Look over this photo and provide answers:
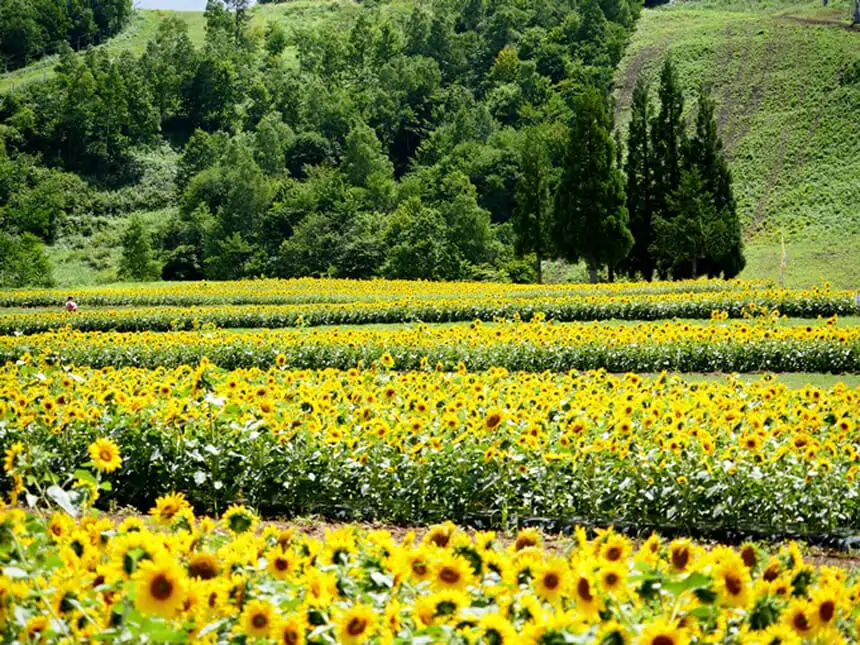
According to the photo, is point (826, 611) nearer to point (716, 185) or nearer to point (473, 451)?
point (473, 451)

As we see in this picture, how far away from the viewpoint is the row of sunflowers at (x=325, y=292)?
27.5m

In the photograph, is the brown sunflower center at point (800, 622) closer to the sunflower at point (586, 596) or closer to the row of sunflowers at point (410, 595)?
the row of sunflowers at point (410, 595)

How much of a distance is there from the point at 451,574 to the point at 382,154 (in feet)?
300

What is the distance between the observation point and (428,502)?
7.85 metres

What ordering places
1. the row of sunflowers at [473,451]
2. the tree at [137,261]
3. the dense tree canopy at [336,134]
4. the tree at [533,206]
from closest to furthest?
the row of sunflowers at [473,451] < the tree at [533,206] < the dense tree canopy at [336,134] < the tree at [137,261]

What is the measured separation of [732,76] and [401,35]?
58435 millimetres

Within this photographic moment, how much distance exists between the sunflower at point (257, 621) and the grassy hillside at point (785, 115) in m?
39.2

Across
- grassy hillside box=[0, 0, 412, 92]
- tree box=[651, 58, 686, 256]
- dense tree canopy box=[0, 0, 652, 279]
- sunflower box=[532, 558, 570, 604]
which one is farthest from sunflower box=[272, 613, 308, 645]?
grassy hillside box=[0, 0, 412, 92]

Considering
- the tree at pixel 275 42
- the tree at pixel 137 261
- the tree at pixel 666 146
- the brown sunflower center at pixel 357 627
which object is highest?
the tree at pixel 275 42

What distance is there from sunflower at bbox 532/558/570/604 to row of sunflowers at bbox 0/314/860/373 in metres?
12.4

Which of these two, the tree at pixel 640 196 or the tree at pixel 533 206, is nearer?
the tree at pixel 640 196

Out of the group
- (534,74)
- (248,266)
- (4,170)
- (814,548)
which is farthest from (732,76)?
(814,548)

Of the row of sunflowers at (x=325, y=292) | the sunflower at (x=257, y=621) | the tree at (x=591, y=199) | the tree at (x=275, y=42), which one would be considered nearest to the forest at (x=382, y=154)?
the tree at (x=591, y=199)

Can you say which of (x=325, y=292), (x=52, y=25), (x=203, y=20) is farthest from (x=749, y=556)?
(x=203, y=20)
